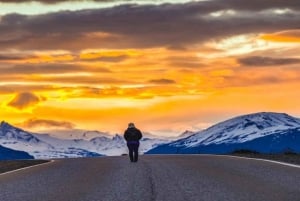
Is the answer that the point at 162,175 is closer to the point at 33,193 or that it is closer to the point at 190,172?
the point at 190,172

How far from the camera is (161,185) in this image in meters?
23.7

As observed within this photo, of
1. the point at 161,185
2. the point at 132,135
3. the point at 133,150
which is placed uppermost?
the point at 132,135

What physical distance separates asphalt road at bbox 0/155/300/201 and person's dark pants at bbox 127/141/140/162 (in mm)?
9644

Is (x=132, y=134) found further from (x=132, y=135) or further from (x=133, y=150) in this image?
(x=133, y=150)

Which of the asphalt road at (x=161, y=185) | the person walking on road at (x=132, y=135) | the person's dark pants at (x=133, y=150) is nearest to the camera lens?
the asphalt road at (x=161, y=185)

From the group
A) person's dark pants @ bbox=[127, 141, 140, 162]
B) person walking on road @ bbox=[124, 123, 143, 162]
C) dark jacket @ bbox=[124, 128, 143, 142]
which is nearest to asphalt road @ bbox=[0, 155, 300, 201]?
person's dark pants @ bbox=[127, 141, 140, 162]

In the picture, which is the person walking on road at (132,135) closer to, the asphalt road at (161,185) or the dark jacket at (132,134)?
the dark jacket at (132,134)

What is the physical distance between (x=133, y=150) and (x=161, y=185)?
20.0 m

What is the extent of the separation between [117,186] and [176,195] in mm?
4265

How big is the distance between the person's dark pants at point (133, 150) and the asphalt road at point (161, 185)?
9.64 metres

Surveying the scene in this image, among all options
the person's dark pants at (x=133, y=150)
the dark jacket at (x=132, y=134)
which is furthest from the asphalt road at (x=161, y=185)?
the dark jacket at (x=132, y=134)

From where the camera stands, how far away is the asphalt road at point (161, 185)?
20484mm

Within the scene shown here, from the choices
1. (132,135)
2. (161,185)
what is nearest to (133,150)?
(132,135)

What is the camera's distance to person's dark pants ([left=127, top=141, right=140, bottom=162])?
4312cm
